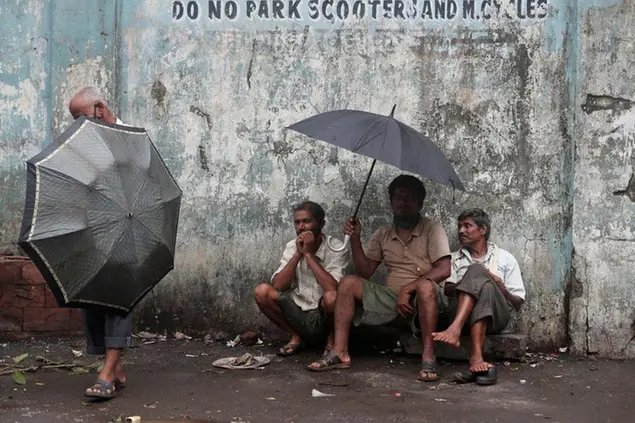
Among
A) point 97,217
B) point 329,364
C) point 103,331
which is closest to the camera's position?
point 97,217

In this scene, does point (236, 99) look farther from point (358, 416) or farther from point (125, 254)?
point (358, 416)

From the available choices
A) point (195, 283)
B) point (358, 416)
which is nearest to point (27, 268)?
point (195, 283)

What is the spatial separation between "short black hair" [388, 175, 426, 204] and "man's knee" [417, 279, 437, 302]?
627 millimetres

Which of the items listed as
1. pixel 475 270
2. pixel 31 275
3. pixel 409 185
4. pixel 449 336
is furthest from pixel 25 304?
pixel 475 270

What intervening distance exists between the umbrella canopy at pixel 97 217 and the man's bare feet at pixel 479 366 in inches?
73.5

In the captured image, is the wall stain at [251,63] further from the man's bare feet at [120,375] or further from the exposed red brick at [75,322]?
the man's bare feet at [120,375]

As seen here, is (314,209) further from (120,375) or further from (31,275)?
(31,275)

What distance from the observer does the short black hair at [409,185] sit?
6.21 m

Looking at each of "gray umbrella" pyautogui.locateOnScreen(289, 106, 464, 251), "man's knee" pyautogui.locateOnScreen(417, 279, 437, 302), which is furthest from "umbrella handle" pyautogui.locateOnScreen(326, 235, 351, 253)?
"gray umbrella" pyautogui.locateOnScreen(289, 106, 464, 251)

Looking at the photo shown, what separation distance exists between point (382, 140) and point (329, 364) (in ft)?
4.62

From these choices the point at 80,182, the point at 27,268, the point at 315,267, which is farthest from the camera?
the point at 27,268

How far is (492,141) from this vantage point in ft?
21.3

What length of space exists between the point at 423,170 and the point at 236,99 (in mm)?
1739

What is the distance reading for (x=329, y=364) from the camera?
5949 millimetres
